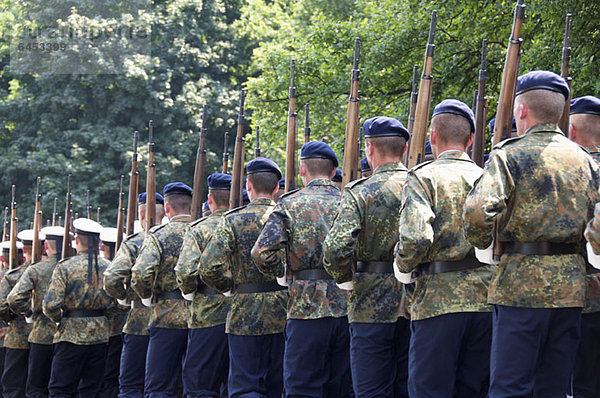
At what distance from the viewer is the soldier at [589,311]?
18.3 ft

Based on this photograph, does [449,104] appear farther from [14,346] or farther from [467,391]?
[14,346]

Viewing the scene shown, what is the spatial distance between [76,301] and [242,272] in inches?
136

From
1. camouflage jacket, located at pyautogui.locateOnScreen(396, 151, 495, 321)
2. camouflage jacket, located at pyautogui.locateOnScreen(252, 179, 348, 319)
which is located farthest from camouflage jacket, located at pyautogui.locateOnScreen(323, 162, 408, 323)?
camouflage jacket, located at pyautogui.locateOnScreen(396, 151, 495, 321)

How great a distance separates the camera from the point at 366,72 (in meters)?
16.3

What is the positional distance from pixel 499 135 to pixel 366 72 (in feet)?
36.4

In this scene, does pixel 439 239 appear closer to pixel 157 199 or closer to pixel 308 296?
pixel 308 296

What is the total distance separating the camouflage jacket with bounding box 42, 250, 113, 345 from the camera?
385 inches

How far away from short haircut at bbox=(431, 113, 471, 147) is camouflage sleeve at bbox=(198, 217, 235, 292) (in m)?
2.40

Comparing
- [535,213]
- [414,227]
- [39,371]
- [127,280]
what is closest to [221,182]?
[127,280]

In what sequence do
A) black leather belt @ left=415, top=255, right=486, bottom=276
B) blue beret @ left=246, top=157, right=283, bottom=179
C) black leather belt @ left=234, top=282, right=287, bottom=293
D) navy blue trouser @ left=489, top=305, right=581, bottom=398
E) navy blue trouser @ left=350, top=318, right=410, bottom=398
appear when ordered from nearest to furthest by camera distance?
navy blue trouser @ left=489, top=305, right=581, bottom=398, black leather belt @ left=415, top=255, right=486, bottom=276, navy blue trouser @ left=350, top=318, right=410, bottom=398, black leather belt @ left=234, top=282, right=287, bottom=293, blue beret @ left=246, top=157, right=283, bottom=179

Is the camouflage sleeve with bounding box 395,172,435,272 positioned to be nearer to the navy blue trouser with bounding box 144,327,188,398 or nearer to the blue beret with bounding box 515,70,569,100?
the blue beret with bounding box 515,70,569,100

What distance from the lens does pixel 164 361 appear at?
27.1 feet

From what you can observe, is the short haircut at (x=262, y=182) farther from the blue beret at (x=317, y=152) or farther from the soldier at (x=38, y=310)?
the soldier at (x=38, y=310)

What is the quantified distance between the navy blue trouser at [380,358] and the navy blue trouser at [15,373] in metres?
6.88
